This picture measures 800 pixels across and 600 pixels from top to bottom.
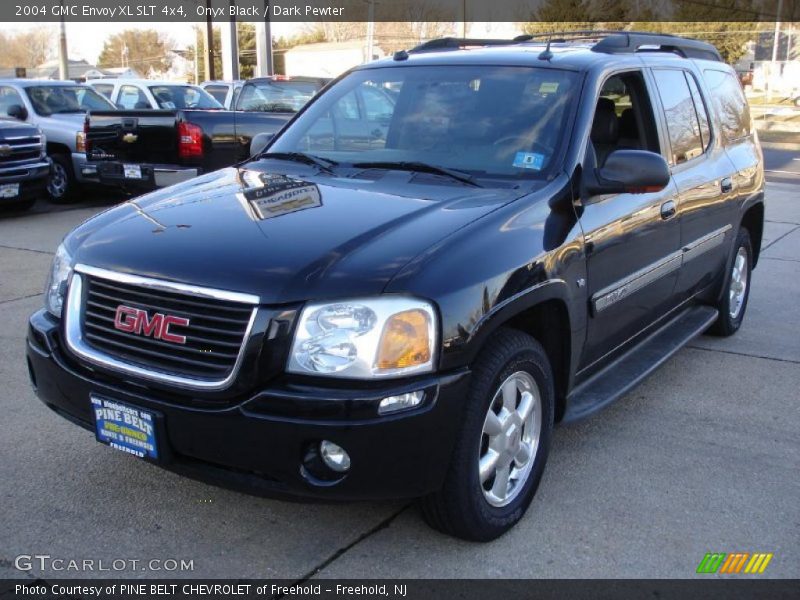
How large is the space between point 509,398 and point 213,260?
1.22 meters

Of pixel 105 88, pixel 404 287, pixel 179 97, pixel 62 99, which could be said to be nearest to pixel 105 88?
pixel 105 88

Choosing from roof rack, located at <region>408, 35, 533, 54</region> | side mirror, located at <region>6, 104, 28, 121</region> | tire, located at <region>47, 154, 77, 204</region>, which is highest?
roof rack, located at <region>408, 35, 533, 54</region>

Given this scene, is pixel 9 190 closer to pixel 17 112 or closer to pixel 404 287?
pixel 17 112

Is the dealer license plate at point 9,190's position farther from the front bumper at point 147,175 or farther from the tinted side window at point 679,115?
the tinted side window at point 679,115

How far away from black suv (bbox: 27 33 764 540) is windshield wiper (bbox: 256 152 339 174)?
18 millimetres

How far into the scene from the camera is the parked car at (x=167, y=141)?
33.9 feet

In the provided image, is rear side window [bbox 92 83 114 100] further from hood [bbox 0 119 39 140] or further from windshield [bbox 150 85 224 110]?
hood [bbox 0 119 39 140]

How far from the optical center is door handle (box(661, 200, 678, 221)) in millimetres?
4445

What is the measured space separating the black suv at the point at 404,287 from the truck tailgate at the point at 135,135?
620cm

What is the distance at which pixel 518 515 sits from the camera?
3.49 meters

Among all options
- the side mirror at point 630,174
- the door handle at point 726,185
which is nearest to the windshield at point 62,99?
the door handle at point 726,185

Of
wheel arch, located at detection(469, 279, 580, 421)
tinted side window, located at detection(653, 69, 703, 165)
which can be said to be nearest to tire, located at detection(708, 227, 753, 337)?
tinted side window, located at detection(653, 69, 703, 165)

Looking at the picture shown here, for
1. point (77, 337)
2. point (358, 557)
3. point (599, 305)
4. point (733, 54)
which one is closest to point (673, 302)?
point (599, 305)

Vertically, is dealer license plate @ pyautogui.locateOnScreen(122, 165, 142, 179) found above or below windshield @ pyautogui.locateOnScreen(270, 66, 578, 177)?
below
